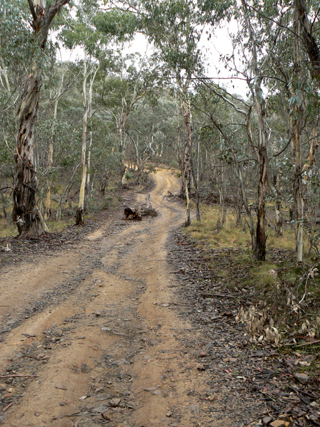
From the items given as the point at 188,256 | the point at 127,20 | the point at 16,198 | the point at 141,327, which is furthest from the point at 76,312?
the point at 127,20

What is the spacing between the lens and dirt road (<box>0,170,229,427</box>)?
3318 mm

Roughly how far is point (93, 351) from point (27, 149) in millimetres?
9947

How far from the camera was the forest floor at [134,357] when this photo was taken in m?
3.27

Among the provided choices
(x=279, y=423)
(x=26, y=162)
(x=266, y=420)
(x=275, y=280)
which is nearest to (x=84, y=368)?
(x=266, y=420)

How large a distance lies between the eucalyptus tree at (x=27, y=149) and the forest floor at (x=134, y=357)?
377cm

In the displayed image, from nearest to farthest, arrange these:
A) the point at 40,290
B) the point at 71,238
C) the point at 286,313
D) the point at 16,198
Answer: the point at 286,313, the point at 40,290, the point at 16,198, the point at 71,238

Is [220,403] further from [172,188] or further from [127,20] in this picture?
[172,188]

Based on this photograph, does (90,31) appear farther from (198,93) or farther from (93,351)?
(93,351)

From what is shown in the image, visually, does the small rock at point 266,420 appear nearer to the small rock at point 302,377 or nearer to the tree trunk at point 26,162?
the small rock at point 302,377

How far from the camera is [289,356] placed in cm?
426

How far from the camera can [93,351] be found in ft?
15.0

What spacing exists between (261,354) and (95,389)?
85.8 inches

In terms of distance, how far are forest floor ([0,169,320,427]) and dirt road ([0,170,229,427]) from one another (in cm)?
1

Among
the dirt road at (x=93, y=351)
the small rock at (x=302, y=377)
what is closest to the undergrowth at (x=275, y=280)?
the small rock at (x=302, y=377)
